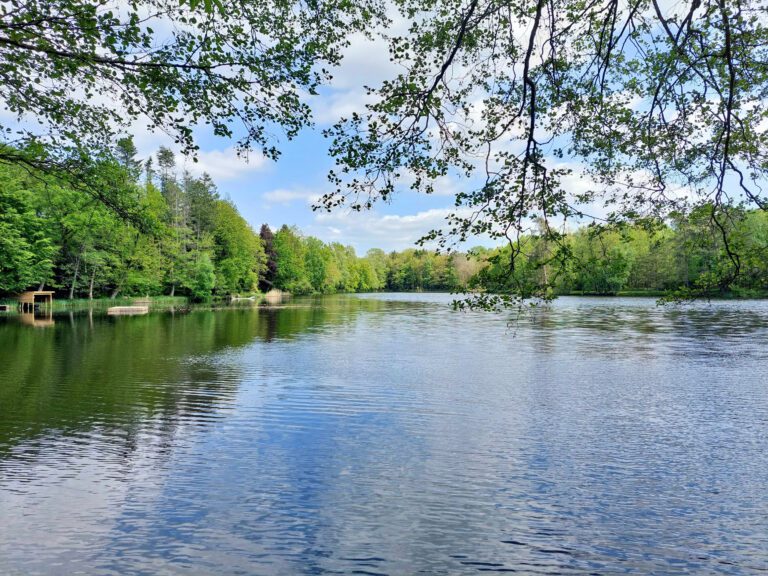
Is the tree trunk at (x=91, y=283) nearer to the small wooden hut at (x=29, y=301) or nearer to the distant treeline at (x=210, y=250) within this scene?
the distant treeline at (x=210, y=250)

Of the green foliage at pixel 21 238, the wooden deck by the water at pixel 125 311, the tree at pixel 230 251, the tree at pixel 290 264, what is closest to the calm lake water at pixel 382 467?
the green foliage at pixel 21 238

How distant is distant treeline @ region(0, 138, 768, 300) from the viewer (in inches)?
269

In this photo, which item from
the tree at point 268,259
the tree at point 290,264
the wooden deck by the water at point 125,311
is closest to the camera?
the wooden deck by the water at point 125,311

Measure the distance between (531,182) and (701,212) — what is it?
7.81 ft

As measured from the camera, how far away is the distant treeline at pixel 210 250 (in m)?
6.82

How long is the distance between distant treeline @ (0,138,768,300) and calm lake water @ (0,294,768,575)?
3.27 metres

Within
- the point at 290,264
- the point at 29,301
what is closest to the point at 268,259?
the point at 290,264

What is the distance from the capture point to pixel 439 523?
749 cm

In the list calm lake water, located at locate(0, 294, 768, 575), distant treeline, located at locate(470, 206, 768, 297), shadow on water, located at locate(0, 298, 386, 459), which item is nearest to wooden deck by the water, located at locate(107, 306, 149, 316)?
shadow on water, located at locate(0, 298, 386, 459)

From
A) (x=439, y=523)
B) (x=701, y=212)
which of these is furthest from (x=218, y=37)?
(x=439, y=523)

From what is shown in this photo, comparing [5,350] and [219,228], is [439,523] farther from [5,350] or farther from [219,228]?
[219,228]

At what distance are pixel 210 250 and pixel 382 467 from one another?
66.3 meters

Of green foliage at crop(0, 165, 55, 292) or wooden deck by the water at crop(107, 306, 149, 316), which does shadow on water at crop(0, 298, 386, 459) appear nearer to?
green foliage at crop(0, 165, 55, 292)

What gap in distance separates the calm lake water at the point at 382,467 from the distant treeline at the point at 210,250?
327 centimetres
